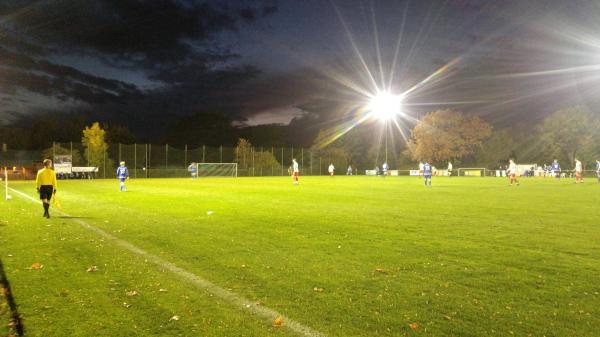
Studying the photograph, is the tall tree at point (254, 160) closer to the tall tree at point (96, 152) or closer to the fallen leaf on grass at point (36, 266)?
the tall tree at point (96, 152)

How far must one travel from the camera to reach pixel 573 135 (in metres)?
73.2

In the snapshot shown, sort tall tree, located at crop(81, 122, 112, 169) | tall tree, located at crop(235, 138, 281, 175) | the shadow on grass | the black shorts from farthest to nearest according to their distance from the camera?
tall tree, located at crop(235, 138, 281, 175), tall tree, located at crop(81, 122, 112, 169), the black shorts, the shadow on grass

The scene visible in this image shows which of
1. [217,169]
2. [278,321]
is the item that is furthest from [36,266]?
[217,169]

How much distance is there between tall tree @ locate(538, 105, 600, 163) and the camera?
235ft

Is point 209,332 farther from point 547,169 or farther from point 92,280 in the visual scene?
point 547,169

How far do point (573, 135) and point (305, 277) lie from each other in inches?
3226

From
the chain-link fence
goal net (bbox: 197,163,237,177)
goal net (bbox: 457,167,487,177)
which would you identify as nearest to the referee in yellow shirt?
the chain-link fence

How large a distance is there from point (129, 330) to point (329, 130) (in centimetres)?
9261

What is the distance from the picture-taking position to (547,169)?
62.2 m

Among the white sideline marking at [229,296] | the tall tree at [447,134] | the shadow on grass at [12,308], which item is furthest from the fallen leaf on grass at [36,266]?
the tall tree at [447,134]

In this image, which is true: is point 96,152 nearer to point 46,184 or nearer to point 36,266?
point 46,184

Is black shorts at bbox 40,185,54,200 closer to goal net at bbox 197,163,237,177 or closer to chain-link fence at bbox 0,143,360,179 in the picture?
chain-link fence at bbox 0,143,360,179

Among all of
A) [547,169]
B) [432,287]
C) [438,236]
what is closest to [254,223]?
[438,236]

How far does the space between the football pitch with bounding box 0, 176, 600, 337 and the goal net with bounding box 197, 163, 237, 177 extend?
47.1m
